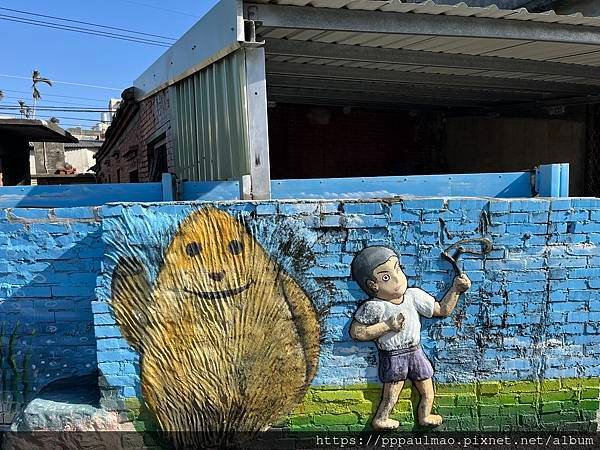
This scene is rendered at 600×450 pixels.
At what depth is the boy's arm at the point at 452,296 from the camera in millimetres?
2982

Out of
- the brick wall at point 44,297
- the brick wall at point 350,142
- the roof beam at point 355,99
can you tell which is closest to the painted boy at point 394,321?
the brick wall at point 44,297

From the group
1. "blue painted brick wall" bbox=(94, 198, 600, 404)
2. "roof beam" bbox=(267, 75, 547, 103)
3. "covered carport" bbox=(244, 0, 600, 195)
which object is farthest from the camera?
"roof beam" bbox=(267, 75, 547, 103)

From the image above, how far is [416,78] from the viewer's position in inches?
201

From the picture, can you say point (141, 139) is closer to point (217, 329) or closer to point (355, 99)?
point (355, 99)

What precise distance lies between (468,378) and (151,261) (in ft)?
7.10

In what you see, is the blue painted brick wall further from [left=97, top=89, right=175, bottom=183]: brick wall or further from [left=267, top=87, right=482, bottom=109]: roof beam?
[left=267, top=87, right=482, bottom=109]: roof beam

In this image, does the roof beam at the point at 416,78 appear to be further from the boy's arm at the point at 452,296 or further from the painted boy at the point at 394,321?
the boy's arm at the point at 452,296

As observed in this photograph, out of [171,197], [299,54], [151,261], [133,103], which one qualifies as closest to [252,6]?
[299,54]

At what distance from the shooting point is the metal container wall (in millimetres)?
3244

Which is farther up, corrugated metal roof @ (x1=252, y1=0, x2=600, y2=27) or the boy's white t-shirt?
corrugated metal roof @ (x1=252, y1=0, x2=600, y2=27)

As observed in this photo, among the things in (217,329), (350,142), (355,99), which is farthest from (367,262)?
(350,142)

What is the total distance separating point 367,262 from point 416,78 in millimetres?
2991

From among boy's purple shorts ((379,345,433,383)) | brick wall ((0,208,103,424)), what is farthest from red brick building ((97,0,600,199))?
boy's purple shorts ((379,345,433,383))

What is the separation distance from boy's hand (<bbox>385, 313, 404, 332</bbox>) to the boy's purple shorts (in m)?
0.15
